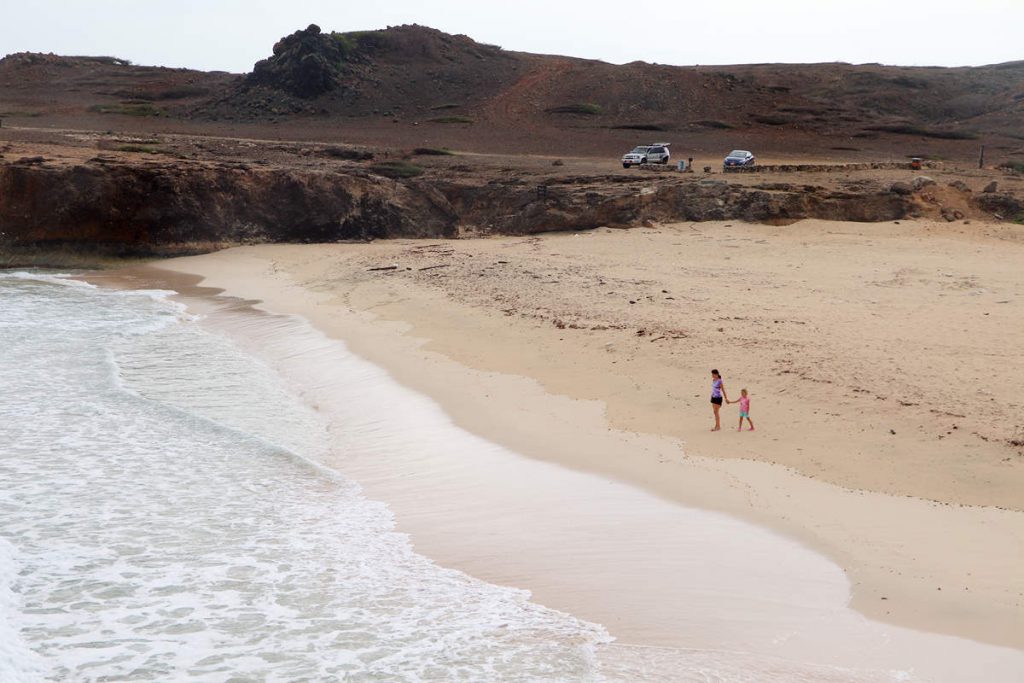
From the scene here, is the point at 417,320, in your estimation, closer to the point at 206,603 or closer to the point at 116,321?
the point at 116,321

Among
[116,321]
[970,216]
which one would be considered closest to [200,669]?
[116,321]

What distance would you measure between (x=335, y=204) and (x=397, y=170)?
5329 mm

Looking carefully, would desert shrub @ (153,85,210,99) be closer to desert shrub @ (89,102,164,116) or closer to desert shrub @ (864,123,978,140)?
desert shrub @ (89,102,164,116)

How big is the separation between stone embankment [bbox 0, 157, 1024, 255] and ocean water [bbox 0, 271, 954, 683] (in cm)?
1503

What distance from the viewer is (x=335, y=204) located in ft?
100

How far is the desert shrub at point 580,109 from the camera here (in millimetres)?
61719

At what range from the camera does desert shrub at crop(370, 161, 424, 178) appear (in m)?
34.9

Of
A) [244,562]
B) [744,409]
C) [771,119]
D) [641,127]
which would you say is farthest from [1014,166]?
[244,562]

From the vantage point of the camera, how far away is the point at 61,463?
1080 centimetres

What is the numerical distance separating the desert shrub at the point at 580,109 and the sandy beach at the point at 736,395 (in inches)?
1587

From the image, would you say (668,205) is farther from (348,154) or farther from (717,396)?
(717,396)

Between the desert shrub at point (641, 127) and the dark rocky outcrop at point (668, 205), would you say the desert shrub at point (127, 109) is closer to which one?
the desert shrub at point (641, 127)

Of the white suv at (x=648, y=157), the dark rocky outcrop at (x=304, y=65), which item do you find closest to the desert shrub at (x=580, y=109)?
the dark rocky outcrop at (x=304, y=65)

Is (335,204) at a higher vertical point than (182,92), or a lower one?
lower
